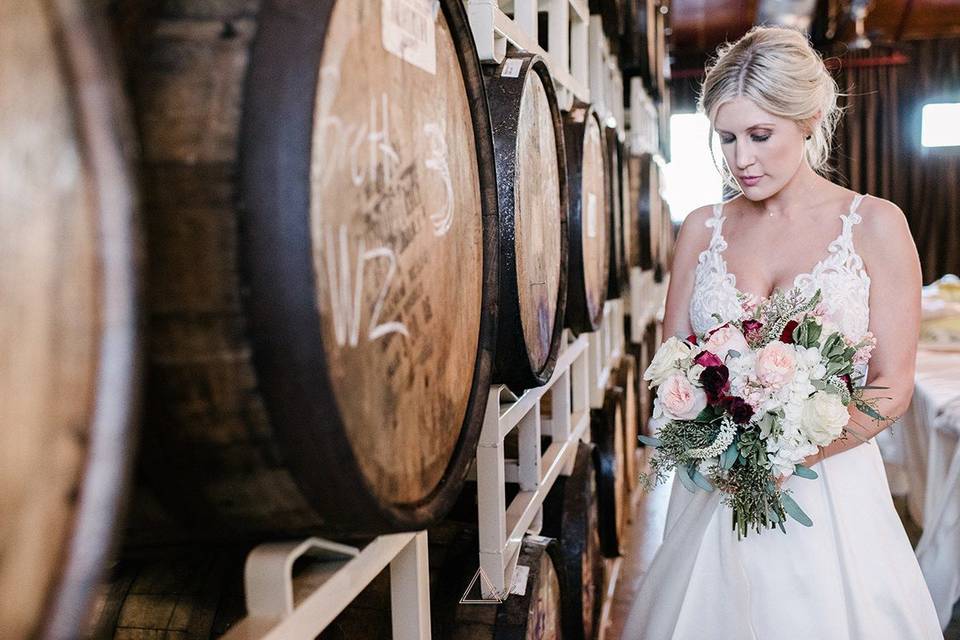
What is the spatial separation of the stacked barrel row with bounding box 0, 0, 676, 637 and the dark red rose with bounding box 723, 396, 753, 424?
2.63 ft

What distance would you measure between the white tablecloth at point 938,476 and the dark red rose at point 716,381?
2.02 m

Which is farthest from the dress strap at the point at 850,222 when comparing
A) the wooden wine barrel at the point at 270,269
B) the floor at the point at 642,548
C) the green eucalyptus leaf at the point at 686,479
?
the floor at the point at 642,548

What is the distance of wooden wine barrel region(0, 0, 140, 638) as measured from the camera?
0.42m

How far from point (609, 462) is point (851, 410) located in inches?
55.6

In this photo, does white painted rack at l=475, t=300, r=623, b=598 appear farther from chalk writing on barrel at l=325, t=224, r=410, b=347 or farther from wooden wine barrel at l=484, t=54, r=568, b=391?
chalk writing on barrel at l=325, t=224, r=410, b=347

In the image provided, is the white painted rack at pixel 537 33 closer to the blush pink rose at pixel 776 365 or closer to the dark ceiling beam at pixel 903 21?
the blush pink rose at pixel 776 365

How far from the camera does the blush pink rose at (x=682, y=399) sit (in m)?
1.90

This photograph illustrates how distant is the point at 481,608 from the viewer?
1683mm

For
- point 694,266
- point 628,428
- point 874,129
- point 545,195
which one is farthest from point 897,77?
point 545,195

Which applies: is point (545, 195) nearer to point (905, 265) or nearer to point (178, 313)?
point (905, 265)

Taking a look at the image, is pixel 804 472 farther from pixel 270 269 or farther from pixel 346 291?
pixel 270 269

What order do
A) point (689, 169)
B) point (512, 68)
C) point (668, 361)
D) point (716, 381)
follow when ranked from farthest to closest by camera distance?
point (689, 169) < point (668, 361) < point (716, 381) < point (512, 68)

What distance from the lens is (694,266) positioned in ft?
8.08

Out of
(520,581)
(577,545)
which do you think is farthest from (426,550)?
(577,545)
